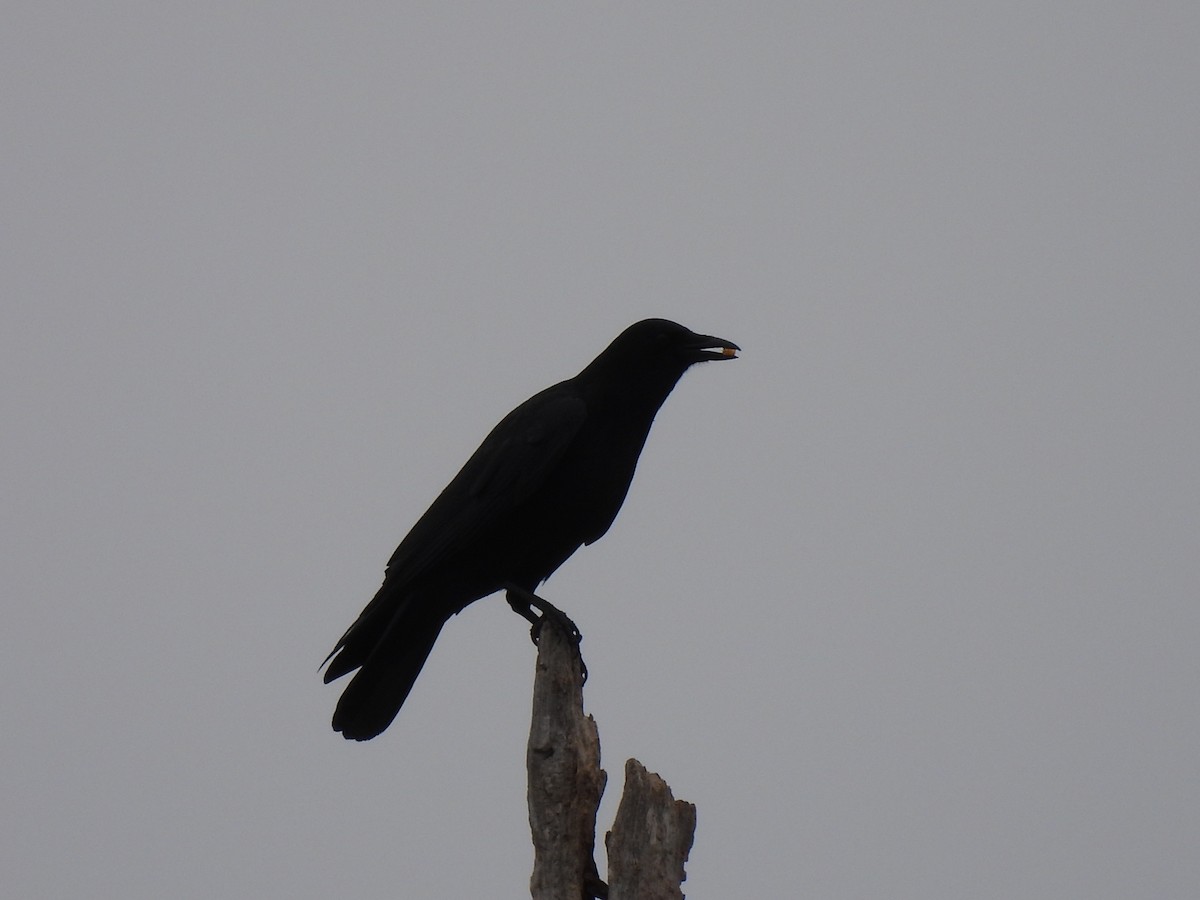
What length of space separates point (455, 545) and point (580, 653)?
0.78 m

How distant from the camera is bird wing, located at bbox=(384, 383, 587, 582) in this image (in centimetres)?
632

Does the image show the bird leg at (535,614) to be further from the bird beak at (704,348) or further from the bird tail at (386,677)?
the bird beak at (704,348)

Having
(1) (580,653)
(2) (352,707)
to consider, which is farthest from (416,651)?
(1) (580,653)

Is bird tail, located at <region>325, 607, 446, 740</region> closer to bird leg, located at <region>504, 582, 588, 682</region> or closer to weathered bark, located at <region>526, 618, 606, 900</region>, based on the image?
bird leg, located at <region>504, 582, 588, 682</region>

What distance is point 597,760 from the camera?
5.32 m

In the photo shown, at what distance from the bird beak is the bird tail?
1.83 metres

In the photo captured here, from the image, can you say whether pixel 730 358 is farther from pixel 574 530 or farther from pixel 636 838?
pixel 636 838

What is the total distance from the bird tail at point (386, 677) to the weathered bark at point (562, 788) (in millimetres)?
1214

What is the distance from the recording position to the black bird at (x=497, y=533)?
634 centimetres

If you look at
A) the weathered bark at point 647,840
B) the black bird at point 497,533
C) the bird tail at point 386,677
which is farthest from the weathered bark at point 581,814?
the bird tail at point 386,677

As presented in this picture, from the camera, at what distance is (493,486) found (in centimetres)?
639

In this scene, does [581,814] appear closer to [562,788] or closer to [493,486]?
[562,788]

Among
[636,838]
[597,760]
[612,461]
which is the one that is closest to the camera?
[636,838]

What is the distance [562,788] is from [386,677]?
1.52 m
